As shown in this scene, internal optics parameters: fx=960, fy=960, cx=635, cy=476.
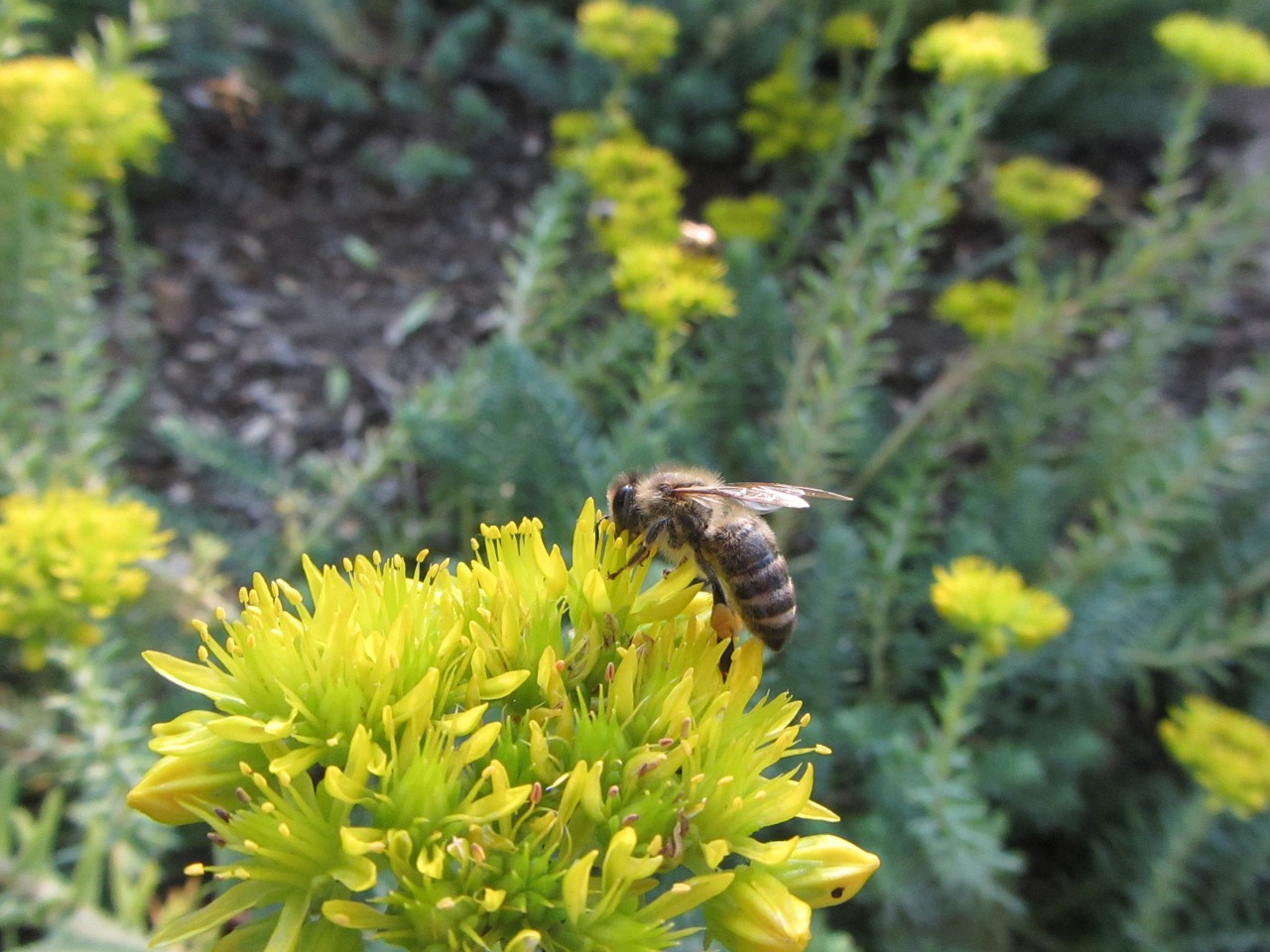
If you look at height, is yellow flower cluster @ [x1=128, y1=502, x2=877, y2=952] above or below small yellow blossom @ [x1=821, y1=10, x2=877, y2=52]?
below

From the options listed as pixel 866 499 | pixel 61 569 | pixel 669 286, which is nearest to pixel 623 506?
pixel 669 286

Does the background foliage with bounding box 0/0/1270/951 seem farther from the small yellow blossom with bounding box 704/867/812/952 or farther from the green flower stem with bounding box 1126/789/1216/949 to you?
the small yellow blossom with bounding box 704/867/812/952

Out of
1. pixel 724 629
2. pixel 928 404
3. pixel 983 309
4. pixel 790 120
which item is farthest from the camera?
pixel 790 120

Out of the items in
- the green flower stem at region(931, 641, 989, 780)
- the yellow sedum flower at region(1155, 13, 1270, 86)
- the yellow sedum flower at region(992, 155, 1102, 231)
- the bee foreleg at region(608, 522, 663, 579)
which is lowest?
the green flower stem at region(931, 641, 989, 780)

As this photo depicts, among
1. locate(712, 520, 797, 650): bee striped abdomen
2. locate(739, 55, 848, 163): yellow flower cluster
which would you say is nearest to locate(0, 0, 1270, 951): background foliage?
locate(739, 55, 848, 163): yellow flower cluster

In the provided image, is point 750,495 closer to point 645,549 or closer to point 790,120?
point 645,549

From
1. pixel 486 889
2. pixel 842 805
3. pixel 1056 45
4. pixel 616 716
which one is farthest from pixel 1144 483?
pixel 1056 45
